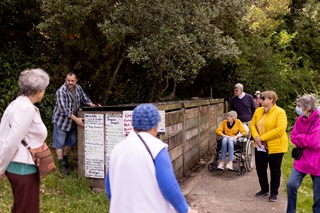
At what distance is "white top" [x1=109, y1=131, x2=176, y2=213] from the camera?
2.84m

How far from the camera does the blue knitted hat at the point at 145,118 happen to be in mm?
2938

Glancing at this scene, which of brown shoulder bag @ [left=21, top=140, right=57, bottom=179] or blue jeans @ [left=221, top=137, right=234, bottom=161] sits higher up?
brown shoulder bag @ [left=21, top=140, right=57, bottom=179]

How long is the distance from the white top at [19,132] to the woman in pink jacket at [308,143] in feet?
10.6

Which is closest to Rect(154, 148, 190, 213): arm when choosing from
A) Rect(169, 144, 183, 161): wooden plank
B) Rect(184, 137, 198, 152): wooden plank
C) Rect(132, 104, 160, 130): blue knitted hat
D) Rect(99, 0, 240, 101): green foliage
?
Rect(132, 104, 160, 130): blue knitted hat

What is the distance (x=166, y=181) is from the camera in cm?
279

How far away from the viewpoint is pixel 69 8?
24.3 ft

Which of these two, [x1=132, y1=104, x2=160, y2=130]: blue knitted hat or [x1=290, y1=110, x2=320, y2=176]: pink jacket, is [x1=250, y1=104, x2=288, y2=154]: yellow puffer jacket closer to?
[x1=290, y1=110, x2=320, y2=176]: pink jacket

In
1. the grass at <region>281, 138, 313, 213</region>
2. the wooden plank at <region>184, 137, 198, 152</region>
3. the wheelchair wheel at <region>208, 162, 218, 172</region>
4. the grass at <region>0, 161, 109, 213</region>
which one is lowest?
the grass at <region>281, 138, 313, 213</region>

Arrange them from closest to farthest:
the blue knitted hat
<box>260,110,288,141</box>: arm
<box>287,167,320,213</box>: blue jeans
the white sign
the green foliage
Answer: the blue knitted hat < <box>287,167,320,213</box>: blue jeans < the white sign < <box>260,110,288,141</box>: arm < the green foliage

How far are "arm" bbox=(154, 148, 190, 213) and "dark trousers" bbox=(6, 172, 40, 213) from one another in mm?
1499

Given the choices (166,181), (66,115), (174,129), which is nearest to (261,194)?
(174,129)

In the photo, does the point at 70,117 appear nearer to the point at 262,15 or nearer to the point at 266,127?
the point at 266,127

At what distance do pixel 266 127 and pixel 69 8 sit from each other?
4.14m

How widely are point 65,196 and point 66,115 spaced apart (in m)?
1.48
